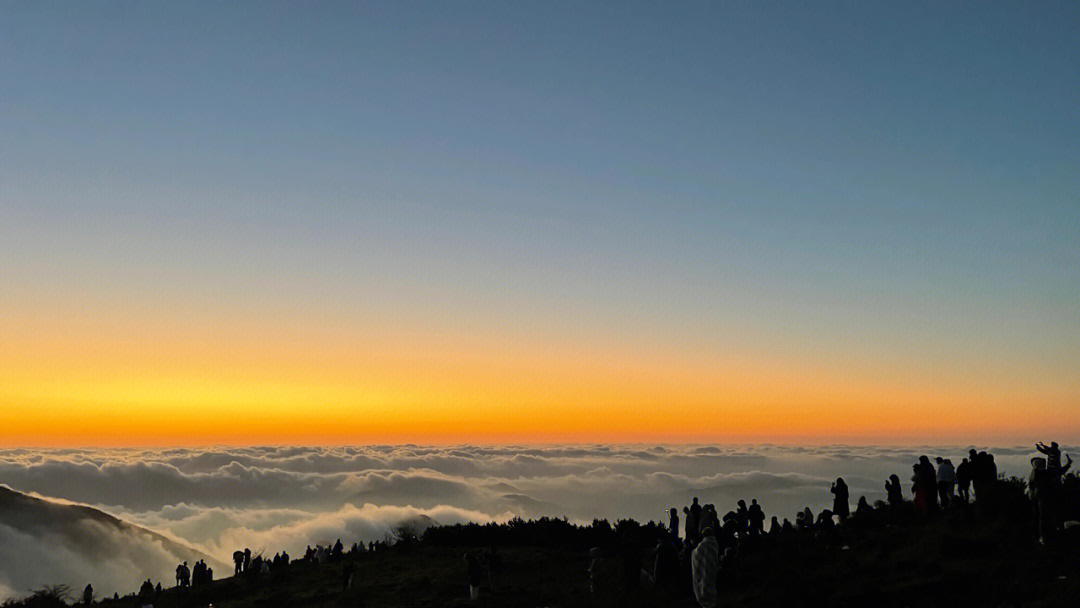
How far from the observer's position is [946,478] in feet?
75.8

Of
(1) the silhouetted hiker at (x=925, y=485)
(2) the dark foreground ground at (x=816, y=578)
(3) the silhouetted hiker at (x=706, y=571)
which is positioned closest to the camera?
(2) the dark foreground ground at (x=816, y=578)

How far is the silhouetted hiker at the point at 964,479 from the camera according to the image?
76.5 feet

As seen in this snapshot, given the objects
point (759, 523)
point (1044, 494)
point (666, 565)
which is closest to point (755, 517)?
point (759, 523)

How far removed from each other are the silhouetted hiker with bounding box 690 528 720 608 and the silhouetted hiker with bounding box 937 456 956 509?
9882mm


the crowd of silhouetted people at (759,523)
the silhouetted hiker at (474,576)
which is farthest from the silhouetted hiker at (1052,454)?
the silhouetted hiker at (474,576)

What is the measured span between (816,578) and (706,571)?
3.74 metres

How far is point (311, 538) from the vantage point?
19862cm

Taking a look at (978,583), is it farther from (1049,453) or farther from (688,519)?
(688,519)

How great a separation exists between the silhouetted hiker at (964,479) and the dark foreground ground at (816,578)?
169 cm

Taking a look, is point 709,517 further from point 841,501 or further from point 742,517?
point 841,501

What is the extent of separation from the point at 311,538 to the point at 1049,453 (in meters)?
202

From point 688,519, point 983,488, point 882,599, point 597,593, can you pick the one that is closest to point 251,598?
point 597,593


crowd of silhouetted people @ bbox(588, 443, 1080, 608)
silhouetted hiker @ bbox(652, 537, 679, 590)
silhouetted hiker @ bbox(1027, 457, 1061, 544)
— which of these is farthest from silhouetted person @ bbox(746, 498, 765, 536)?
silhouetted hiker @ bbox(1027, 457, 1061, 544)

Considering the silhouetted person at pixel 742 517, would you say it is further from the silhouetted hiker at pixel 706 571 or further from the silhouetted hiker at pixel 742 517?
the silhouetted hiker at pixel 706 571
